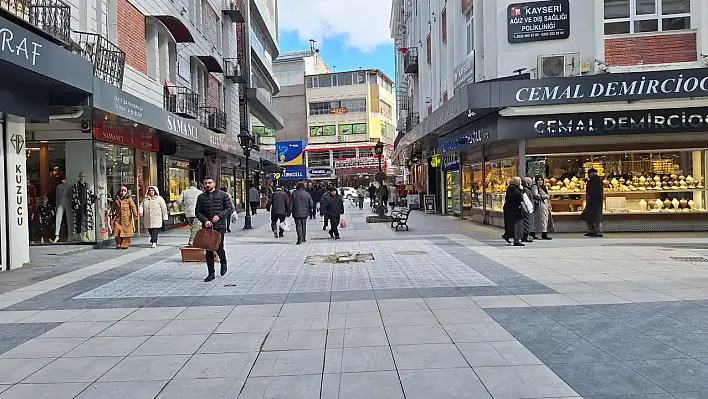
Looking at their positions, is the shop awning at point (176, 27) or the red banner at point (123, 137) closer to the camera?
the red banner at point (123, 137)

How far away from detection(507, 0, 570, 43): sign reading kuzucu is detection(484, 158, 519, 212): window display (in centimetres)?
369

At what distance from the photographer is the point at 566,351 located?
211 inches

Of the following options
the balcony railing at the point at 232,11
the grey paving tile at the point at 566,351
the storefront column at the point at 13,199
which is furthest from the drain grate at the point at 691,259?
the balcony railing at the point at 232,11

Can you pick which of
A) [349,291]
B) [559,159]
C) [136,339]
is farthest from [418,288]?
[559,159]

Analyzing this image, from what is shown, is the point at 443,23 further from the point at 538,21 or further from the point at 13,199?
the point at 13,199

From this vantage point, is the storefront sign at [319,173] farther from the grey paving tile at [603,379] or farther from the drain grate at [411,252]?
the grey paving tile at [603,379]

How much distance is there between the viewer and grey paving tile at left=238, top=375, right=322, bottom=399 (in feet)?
14.5

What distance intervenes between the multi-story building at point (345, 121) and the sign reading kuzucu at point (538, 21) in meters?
56.2

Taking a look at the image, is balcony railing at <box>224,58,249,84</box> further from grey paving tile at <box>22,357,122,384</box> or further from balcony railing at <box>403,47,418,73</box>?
grey paving tile at <box>22,357,122,384</box>

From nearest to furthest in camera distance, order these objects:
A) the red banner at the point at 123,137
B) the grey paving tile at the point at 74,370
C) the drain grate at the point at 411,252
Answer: the grey paving tile at the point at 74,370, the drain grate at the point at 411,252, the red banner at the point at 123,137

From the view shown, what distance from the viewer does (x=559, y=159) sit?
53.8 ft

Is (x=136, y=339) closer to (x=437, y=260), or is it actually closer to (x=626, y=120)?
(x=437, y=260)

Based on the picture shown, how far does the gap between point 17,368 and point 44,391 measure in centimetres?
83

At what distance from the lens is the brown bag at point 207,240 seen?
30.5ft
